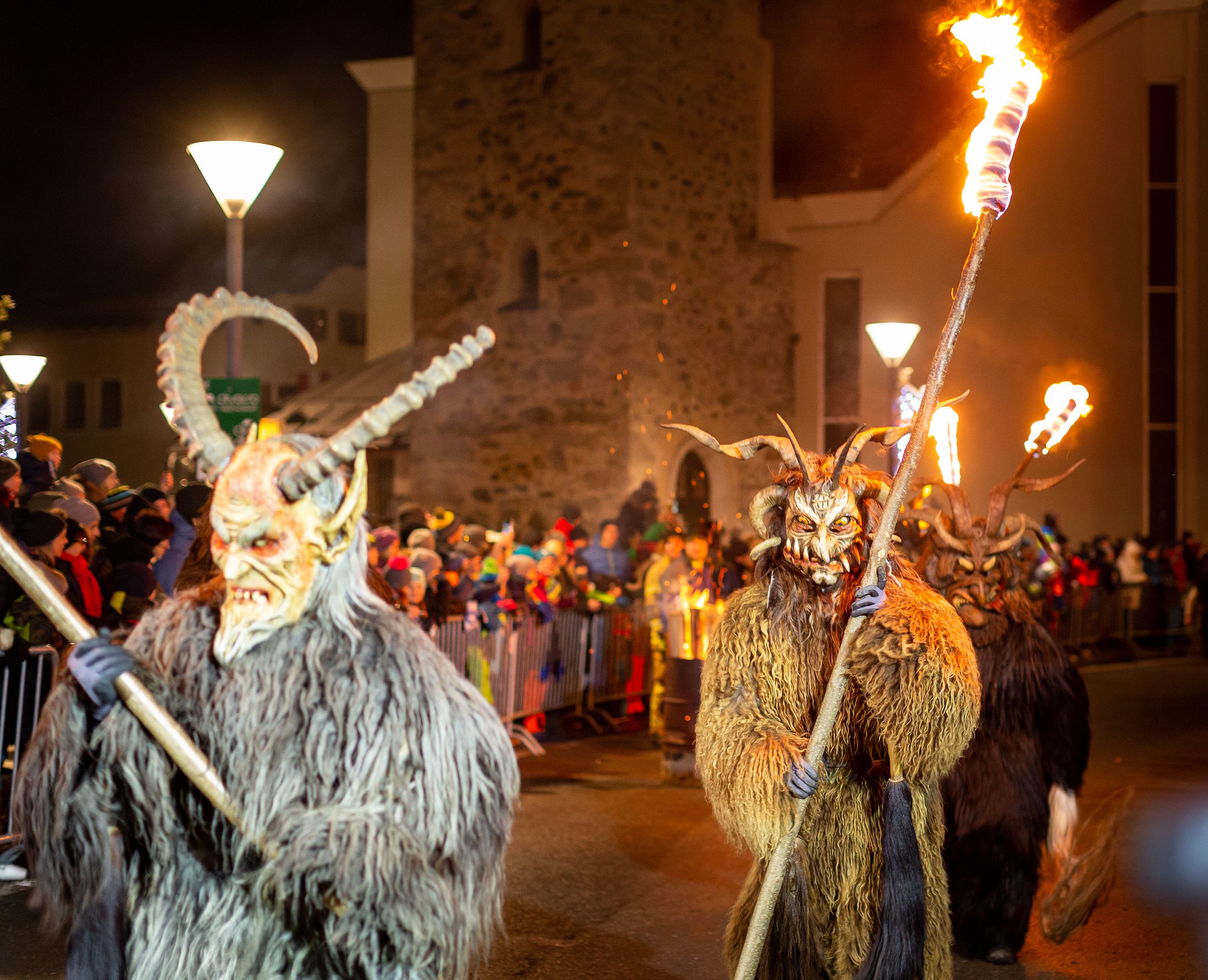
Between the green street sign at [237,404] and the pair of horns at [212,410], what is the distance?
478 centimetres

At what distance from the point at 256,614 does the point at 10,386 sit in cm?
1517

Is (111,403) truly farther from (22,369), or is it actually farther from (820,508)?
(820,508)

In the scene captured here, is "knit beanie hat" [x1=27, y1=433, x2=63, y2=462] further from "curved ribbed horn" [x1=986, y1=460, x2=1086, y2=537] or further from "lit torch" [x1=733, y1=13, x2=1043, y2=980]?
"lit torch" [x1=733, y1=13, x2=1043, y2=980]

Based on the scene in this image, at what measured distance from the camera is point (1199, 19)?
2297 cm

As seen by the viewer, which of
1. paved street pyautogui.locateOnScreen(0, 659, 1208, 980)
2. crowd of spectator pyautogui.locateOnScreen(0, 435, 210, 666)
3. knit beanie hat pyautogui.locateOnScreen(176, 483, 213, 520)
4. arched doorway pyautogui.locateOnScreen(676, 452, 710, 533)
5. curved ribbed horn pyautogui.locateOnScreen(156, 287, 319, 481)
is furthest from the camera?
arched doorway pyautogui.locateOnScreen(676, 452, 710, 533)

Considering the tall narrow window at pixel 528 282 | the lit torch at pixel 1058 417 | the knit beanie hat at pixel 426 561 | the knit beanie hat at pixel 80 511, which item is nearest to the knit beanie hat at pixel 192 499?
the knit beanie hat at pixel 80 511

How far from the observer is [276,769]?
9.87ft

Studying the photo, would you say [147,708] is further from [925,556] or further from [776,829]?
[925,556]

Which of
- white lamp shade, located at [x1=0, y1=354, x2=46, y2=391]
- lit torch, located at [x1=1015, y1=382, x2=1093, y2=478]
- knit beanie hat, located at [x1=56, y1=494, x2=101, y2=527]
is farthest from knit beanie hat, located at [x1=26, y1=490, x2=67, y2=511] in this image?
white lamp shade, located at [x1=0, y1=354, x2=46, y2=391]

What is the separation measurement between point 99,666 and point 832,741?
249 cm

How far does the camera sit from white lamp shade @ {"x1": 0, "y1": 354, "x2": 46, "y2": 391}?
1324 centimetres

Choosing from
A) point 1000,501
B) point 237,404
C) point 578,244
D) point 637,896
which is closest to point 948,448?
point 1000,501

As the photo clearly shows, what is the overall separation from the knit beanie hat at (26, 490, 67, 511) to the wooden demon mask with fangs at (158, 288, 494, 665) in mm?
4362

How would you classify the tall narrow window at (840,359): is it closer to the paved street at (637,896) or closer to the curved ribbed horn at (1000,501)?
the paved street at (637,896)
